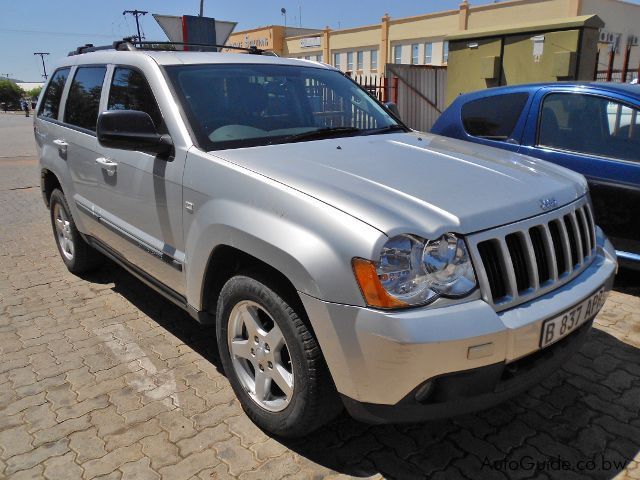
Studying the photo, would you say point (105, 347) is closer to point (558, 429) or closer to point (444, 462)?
point (444, 462)

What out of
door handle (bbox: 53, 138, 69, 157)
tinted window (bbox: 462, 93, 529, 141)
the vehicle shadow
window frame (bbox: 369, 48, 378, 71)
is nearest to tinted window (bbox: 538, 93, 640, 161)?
tinted window (bbox: 462, 93, 529, 141)

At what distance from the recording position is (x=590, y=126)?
4.41 metres

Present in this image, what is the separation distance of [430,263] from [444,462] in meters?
1.03

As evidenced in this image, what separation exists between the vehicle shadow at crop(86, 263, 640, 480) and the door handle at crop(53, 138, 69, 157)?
9.84 feet

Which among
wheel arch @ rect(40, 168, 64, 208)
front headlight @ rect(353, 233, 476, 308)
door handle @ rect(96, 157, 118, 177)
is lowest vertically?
wheel arch @ rect(40, 168, 64, 208)

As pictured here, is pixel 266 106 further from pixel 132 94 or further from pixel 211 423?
pixel 211 423

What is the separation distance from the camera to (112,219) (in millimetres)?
3635

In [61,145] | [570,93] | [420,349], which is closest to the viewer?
[420,349]

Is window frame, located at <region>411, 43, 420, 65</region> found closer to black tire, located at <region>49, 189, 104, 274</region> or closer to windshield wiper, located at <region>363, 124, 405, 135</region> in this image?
black tire, located at <region>49, 189, 104, 274</region>

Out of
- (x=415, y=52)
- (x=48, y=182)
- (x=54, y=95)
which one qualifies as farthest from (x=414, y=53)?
(x=48, y=182)

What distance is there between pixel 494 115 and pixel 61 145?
3.83 metres

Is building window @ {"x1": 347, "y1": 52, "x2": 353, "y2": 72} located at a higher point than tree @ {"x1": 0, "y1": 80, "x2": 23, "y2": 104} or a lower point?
higher

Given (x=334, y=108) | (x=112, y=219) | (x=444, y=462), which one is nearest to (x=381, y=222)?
(x=444, y=462)

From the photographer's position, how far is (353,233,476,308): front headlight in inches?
76.0
